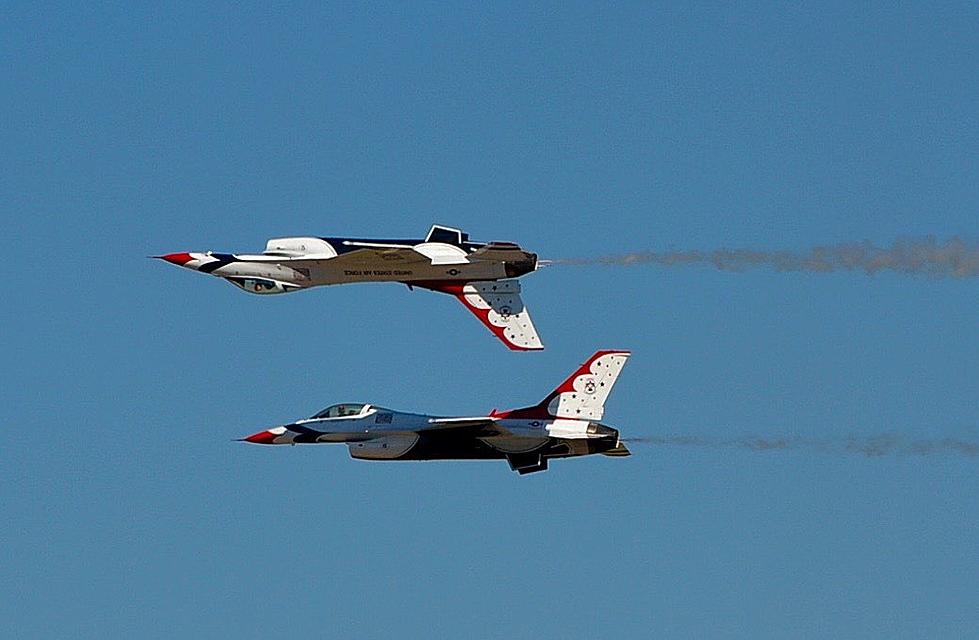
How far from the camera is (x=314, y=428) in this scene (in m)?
66.7

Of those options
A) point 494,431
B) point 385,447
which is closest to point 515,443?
point 494,431

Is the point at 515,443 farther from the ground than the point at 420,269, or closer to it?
closer to it

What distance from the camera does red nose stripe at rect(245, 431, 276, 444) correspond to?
219 ft

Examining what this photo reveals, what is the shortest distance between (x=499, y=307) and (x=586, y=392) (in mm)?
4496

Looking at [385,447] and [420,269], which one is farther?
[420,269]

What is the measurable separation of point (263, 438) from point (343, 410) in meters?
2.58

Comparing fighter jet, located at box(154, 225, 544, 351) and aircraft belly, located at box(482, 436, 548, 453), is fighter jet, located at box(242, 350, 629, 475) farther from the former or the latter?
fighter jet, located at box(154, 225, 544, 351)

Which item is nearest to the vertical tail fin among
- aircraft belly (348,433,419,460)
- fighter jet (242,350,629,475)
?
fighter jet (242,350,629,475)

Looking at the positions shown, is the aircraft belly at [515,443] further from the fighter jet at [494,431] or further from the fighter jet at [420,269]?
the fighter jet at [420,269]

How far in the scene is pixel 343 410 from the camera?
66625 mm

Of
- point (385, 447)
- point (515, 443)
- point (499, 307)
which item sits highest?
point (499, 307)

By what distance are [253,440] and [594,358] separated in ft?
34.6

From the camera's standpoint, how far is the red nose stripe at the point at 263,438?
66.9 m

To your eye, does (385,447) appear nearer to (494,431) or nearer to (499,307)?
(494,431)
